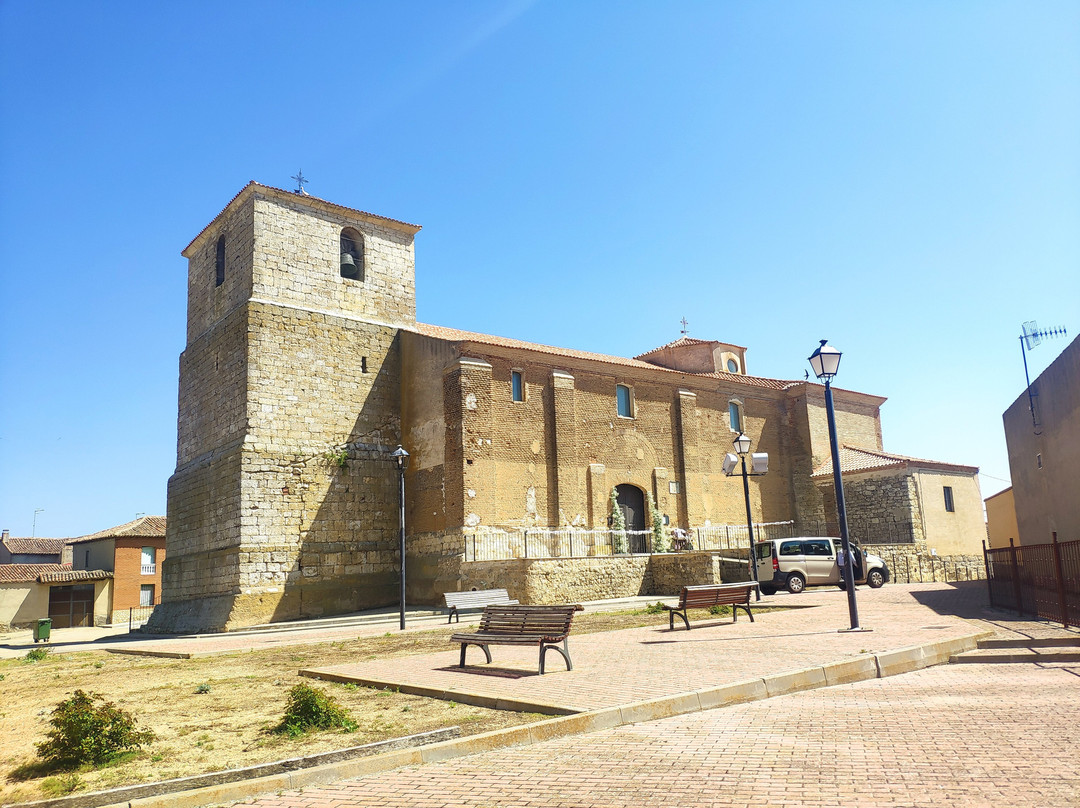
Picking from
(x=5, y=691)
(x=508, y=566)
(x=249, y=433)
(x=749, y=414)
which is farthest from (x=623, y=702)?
(x=749, y=414)

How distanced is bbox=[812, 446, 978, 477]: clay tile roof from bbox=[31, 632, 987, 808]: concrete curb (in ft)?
70.2

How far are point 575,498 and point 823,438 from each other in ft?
45.7

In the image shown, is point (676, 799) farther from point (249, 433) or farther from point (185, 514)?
point (185, 514)

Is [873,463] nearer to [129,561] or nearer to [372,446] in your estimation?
[372,446]

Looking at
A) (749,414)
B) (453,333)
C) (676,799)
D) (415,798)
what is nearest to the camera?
(676,799)

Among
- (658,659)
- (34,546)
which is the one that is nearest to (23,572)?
(34,546)

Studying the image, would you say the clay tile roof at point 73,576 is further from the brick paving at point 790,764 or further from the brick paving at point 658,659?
the brick paving at point 790,764

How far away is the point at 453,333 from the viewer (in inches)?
1145

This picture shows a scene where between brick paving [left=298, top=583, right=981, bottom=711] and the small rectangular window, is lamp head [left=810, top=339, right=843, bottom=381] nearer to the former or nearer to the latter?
brick paving [left=298, top=583, right=981, bottom=711]

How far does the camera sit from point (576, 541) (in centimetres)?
2534

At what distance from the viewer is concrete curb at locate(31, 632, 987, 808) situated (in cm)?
545

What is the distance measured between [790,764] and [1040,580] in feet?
32.1

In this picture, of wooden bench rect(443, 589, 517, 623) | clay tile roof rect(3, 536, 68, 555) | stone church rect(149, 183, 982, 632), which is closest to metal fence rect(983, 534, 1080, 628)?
stone church rect(149, 183, 982, 632)

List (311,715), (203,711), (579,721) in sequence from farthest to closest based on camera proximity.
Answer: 1. (203,711)
2. (311,715)
3. (579,721)
